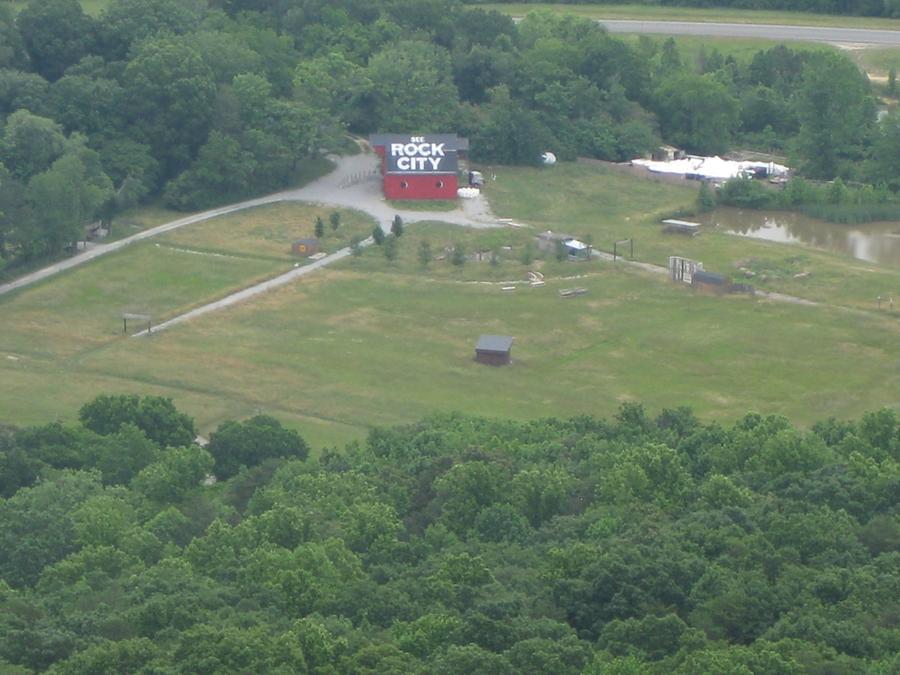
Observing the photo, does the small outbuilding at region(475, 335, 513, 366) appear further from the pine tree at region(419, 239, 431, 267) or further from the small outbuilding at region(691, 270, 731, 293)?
the pine tree at region(419, 239, 431, 267)

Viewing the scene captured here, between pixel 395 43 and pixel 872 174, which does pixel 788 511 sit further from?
pixel 395 43

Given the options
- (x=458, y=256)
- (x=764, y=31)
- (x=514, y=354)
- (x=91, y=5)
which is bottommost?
(x=514, y=354)

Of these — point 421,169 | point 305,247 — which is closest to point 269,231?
point 305,247

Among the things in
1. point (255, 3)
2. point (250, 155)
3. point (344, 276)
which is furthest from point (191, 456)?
point (255, 3)

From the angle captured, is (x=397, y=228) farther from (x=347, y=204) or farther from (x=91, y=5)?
(x=91, y=5)

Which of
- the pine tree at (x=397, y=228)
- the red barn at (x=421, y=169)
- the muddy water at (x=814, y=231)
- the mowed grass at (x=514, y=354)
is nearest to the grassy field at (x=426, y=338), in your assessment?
the mowed grass at (x=514, y=354)

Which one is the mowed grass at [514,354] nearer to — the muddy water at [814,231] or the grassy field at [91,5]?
the muddy water at [814,231]
